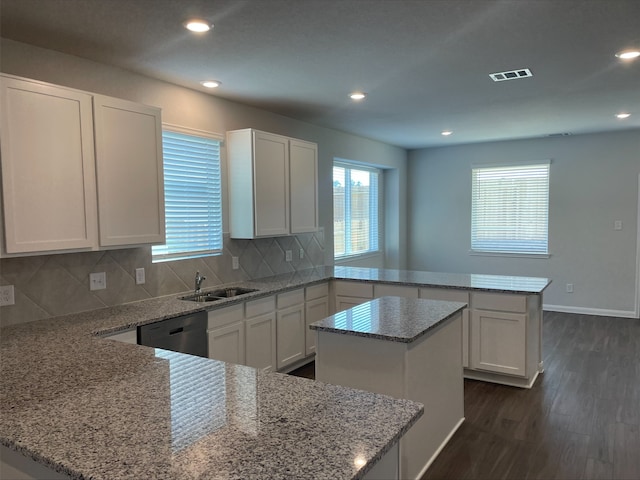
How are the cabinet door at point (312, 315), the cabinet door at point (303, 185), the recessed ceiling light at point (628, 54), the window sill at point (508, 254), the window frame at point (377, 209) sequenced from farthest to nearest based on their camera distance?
the window sill at point (508, 254) → the window frame at point (377, 209) → the cabinet door at point (303, 185) → the cabinet door at point (312, 315) → the recessed ceiling light at point (628, 54)

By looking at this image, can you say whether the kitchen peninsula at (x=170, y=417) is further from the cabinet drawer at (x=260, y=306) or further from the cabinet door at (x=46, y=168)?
the cabinet drawer at (x=260, y=306)

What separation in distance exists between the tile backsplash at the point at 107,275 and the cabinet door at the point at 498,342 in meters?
2.10

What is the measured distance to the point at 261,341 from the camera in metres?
3.78

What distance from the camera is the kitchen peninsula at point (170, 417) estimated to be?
1.12m

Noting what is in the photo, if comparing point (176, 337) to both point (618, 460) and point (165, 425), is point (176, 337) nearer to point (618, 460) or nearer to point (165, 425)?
point (165, 425)

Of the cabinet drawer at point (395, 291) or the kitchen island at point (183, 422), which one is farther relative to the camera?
the cabinet drawer at point (395, 291)

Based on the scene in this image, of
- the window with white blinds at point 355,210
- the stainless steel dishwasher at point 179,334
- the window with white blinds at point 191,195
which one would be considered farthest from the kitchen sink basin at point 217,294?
the window with white blinds at point 355,210

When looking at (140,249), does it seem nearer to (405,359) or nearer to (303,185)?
(303,185)

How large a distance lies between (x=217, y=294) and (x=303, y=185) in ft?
4.90

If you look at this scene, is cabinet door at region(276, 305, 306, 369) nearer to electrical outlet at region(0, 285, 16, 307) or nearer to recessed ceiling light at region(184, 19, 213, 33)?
electrical outlet at region(0, 285, 16, 307)

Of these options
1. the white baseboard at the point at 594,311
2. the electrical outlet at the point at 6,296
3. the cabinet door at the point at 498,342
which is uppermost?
the electrical outlet at the point at 6,296

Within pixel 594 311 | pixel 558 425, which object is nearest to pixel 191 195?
pixel 558 425

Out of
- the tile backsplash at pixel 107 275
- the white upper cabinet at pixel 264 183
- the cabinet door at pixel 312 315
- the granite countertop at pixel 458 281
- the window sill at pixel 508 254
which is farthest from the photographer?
the window sill at pixel 508 254

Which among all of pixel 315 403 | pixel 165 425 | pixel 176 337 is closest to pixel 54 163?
pixel 176 337
